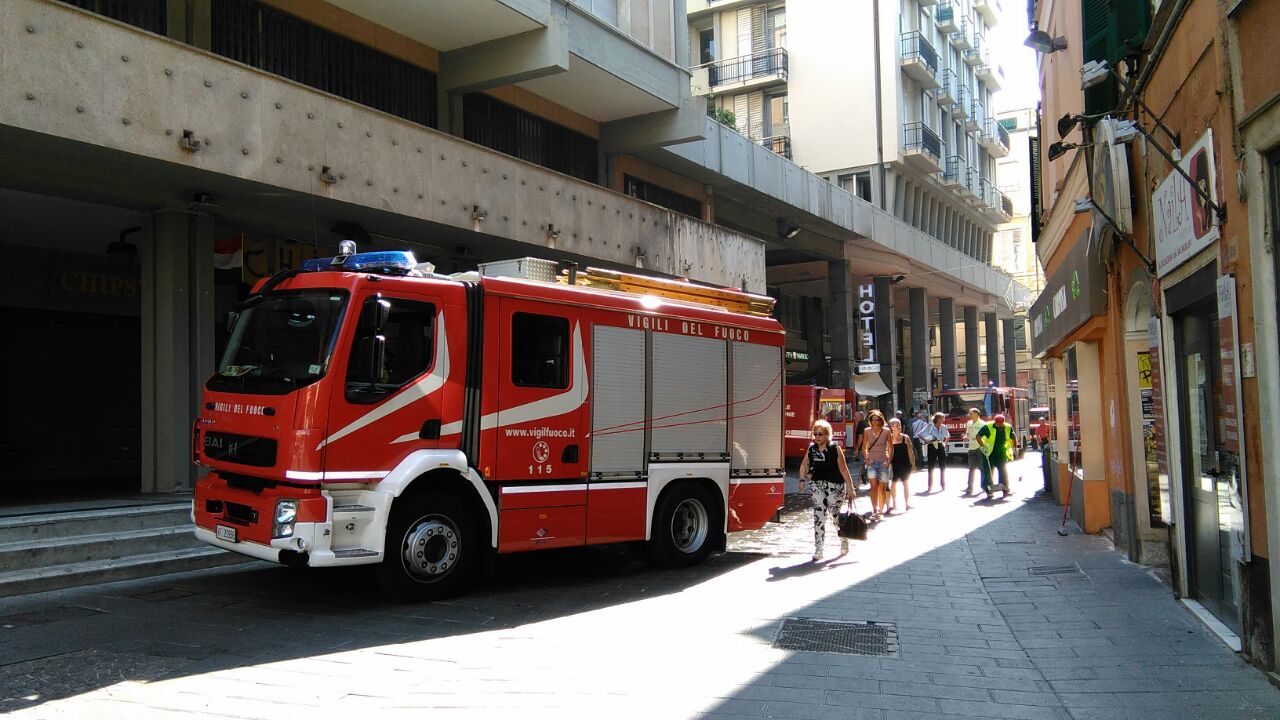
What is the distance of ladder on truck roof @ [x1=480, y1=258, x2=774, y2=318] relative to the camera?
965 centimetres

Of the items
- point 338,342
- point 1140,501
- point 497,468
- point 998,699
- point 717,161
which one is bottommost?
point 998,699

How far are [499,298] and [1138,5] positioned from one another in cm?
658

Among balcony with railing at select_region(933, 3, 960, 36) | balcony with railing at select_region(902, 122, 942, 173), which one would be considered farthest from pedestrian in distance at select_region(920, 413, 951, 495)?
balcony with railing at select_region(933, 3, 960, 36)

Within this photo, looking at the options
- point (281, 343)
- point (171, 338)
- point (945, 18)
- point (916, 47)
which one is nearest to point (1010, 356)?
point (945, 18)

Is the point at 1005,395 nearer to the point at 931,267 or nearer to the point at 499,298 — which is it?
the point at 931,267

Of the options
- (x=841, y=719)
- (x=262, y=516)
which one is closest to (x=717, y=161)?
(x=262, y=516)

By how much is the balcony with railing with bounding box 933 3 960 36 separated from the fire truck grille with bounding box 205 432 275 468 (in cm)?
4097

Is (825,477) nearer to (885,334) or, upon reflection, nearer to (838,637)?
(838,637)

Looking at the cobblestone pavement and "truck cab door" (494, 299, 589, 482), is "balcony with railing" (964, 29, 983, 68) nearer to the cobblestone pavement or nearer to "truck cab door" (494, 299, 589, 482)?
the cobblestone pavement

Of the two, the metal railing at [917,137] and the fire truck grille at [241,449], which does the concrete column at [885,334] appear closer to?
the metal railing at [917,137]

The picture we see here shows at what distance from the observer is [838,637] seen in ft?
23.4

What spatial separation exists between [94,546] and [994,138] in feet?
166

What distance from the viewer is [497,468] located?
28.2 feet

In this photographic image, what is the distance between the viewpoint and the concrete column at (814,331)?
135 ft
